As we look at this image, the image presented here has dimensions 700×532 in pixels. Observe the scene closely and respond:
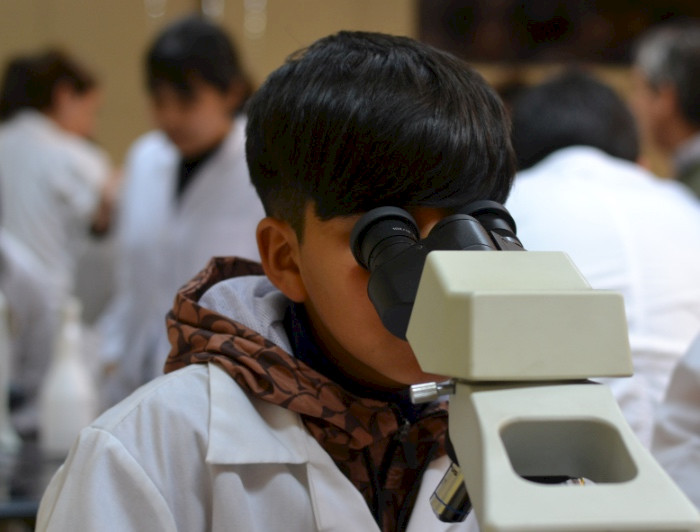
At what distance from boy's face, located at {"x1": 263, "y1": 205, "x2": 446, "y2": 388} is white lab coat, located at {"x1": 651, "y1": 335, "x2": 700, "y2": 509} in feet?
1.60

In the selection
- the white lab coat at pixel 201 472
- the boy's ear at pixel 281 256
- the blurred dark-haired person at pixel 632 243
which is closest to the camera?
the white lab coat at pixel 201 472

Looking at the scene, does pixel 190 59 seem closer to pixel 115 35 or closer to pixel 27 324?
pixel 27 324

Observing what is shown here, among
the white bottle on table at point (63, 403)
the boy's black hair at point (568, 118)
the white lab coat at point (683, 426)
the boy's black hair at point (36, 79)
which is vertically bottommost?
the white bottle on table at point (63, 403)

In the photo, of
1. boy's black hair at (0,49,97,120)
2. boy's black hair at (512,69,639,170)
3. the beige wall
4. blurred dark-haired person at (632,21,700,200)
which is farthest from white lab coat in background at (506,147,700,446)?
the beige wall

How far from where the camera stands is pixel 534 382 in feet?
1.72

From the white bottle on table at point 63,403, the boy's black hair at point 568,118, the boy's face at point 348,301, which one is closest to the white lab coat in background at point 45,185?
the white bottle on table at point 63,403

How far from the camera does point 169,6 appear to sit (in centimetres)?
435

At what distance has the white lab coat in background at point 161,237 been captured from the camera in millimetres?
2150

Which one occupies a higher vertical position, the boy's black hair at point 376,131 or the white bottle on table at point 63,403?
the boy's black hair at point 376,131

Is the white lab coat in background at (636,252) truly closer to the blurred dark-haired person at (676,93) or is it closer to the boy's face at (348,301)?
the boy's face at (348,301)

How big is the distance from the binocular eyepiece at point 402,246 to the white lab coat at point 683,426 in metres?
0.61

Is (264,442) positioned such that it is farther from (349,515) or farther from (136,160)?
(136,160)

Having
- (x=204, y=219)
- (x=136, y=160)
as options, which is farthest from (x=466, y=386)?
(x=136, y=160)

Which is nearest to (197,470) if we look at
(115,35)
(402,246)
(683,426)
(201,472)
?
(201,472)
